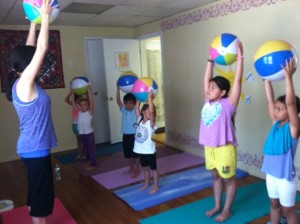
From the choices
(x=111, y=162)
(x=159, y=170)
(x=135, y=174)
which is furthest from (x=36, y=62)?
(x=111, y=162)

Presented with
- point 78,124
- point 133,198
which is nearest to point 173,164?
point 133,198

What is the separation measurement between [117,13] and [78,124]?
1693 millimetres

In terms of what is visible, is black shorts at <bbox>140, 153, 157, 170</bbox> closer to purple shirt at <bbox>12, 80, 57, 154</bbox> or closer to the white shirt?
the white shirt

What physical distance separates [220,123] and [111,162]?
7.79 ft

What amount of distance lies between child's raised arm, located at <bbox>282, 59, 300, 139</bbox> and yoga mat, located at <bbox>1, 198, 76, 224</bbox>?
1.97m

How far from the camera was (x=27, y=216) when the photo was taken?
105 inches

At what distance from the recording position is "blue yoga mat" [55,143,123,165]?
441 centimetres

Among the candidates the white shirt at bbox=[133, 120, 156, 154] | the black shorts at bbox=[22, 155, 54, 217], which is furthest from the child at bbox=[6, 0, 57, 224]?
the white shirt at bbox=[133, 120, 156, 154]

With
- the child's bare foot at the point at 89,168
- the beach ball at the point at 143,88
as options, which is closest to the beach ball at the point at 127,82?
the beach ball at the point at 143,88

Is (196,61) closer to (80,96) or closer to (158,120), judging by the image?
(80,96)

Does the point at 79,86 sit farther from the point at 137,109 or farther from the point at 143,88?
the point at 143,88

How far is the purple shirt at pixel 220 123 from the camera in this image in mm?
2191

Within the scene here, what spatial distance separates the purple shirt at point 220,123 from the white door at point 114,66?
3163 mm

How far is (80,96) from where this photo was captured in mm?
4027
